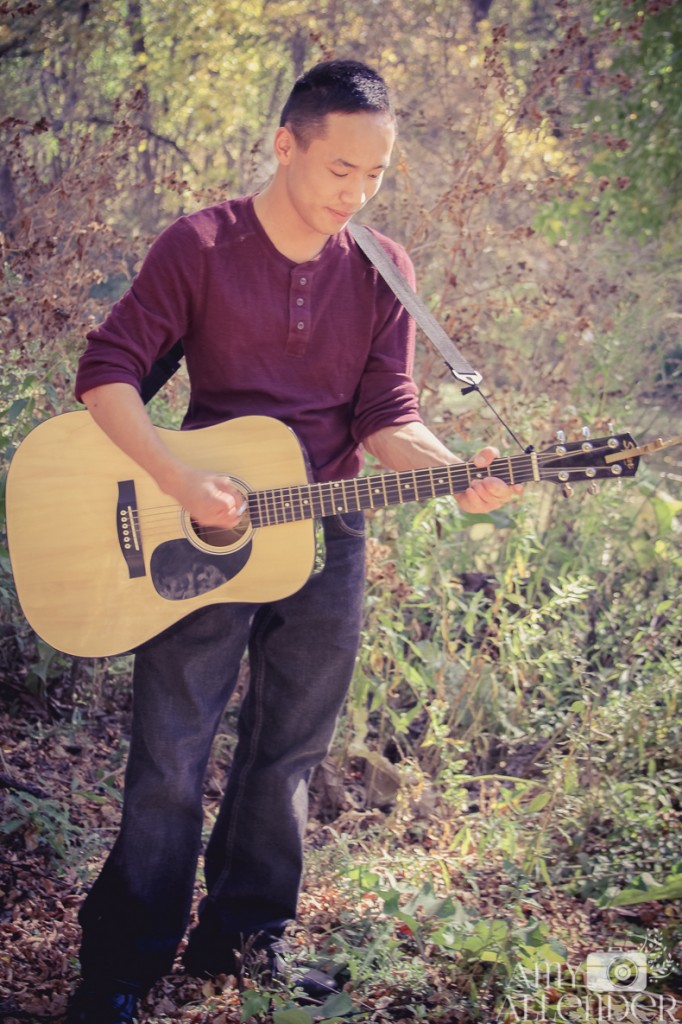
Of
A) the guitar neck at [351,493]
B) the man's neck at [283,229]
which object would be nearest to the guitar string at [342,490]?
the guitar neck at [351,493]

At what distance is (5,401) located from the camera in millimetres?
3070

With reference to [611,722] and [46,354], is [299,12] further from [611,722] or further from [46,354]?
[611,722]

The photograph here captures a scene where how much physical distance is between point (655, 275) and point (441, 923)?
3626mm

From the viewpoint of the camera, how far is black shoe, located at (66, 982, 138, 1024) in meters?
2.30

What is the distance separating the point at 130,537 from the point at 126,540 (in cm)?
1

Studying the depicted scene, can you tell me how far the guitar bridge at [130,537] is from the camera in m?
2.38

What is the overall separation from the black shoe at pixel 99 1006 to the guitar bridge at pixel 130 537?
98 centimetres

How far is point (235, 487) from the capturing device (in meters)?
2.36

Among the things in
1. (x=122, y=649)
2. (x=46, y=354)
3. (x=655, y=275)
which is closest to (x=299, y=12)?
(x=655, y=275)

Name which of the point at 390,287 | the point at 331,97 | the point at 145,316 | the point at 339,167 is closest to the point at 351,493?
the point at 390,287

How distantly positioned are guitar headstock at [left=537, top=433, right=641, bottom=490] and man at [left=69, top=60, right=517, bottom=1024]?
11cm

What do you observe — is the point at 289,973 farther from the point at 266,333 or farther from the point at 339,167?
the point at 339,167

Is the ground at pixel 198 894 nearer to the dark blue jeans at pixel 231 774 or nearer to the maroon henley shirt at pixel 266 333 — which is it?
the dark blue jeans at pixel 231 774

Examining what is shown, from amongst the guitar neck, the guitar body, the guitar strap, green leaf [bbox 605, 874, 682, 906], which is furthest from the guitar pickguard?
green leaf [bbox 605, 874, 682, 906]
